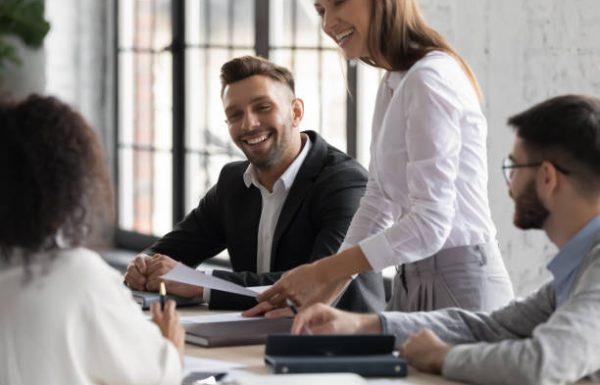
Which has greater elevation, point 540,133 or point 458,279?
point 540,133

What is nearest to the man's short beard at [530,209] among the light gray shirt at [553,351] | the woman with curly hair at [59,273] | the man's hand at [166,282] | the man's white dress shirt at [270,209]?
the light gray shirt at [553,351]

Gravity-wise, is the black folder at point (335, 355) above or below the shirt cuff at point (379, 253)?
below

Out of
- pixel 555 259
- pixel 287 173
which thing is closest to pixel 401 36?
pixel 555 259

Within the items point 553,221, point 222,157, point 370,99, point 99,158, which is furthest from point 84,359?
point 222,157

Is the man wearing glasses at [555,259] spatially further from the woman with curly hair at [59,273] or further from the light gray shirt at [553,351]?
the woman with curly hair at [59,273]

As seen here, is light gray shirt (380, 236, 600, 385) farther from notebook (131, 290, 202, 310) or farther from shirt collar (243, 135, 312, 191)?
shirt collar (243, 135, 312, 191)

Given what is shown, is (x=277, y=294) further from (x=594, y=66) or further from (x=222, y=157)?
(x=222, y=157)

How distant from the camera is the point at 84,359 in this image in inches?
83.8

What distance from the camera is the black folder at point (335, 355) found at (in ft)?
8.32

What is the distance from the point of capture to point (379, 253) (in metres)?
2.90

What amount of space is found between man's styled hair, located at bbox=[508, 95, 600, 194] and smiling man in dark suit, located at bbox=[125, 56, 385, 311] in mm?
1297

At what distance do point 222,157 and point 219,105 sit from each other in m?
0.28

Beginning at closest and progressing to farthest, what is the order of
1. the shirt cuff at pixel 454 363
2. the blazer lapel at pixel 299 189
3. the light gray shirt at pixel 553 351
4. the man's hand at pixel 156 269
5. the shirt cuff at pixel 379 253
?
the light gray shirt at pixel 553 351, the shirt cuff at pixel 454 363, the shirt cuff at pixel 379 253, the man's hand at pixel 156 269, the blazer lapel at pixel 299 189

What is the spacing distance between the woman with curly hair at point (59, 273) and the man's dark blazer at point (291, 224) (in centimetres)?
150
